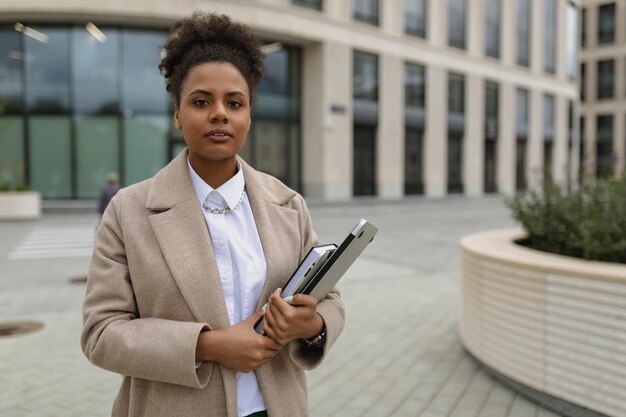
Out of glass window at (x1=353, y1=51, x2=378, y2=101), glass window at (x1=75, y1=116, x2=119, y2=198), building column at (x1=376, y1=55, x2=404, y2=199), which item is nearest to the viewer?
glass window at (x1=75, y1=116, x2=119, y2=198)

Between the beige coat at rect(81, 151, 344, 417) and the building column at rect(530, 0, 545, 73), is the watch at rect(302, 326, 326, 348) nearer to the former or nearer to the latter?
the beige coat at rect(81, 151, 344, 417)

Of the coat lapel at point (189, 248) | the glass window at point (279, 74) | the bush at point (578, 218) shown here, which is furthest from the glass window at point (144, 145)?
the coat lapel at point (189, 248)

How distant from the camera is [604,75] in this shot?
4988 centimetres

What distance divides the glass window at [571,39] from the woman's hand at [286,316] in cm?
4555

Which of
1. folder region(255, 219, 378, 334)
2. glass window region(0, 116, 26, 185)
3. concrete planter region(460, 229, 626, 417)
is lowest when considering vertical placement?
concrete planter region(460, 229, 626, 417)

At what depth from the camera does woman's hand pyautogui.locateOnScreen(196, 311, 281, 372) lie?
4.66ft

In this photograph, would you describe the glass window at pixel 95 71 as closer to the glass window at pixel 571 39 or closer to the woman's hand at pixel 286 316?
the woman's hand at pixel 286 316

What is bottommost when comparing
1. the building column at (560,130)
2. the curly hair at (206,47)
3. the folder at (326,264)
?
the folder at (326,264)

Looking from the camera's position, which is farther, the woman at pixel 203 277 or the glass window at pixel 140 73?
the glass window at pixel 140 73

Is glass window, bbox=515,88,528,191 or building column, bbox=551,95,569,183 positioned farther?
building column, bbox=551,95,569,183

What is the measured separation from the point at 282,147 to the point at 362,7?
861 cm

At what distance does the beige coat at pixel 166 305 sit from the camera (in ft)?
4.64

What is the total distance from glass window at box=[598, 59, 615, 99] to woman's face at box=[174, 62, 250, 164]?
56.7 meters

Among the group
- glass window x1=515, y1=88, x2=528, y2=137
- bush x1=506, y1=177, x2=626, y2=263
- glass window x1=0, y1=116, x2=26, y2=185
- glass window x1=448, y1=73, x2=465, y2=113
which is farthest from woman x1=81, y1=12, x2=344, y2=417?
glass window x1=515, y1=88, x2=528, y2=137
